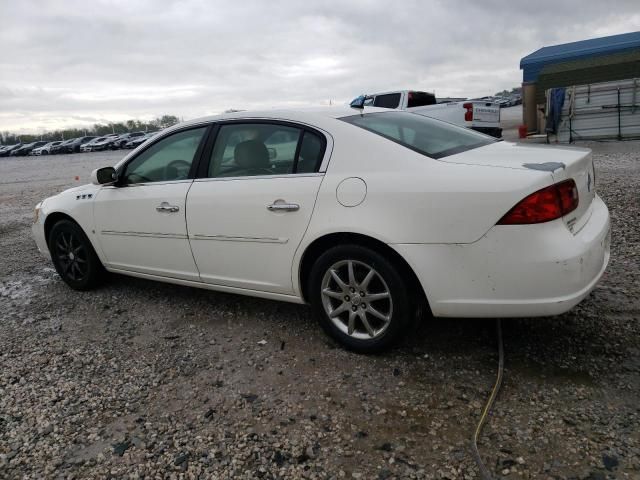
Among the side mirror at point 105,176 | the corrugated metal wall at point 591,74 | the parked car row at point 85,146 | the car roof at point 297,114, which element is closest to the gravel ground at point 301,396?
the side mirror at point 105,176

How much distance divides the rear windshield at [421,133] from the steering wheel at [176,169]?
50.2 inches

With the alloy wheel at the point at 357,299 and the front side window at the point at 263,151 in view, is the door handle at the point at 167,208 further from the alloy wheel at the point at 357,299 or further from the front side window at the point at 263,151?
the alloy wheel at the point at 357,299

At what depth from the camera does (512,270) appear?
2.54 metres

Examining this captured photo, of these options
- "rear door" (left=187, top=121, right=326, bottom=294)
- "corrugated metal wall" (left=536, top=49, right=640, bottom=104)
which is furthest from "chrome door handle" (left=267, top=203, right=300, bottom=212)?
"corrugated metal wall" (left=536, top=49, right=640, bottom=104)

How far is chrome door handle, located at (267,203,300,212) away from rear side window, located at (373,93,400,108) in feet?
38.2

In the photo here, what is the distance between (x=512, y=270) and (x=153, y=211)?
259 centimetres

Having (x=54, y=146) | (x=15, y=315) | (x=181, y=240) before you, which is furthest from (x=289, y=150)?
(x=54, y=146)

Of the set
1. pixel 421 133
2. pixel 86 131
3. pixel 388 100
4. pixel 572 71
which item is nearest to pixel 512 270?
pixel 421 133

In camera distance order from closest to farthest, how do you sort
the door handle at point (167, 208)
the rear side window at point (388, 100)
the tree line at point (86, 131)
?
the door handle at point (167, 208) → the rear side window at point (388, 100) → the tree line at point (86, 131)

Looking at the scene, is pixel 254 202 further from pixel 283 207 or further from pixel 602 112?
pixel 602 112

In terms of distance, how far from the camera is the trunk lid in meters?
2.65

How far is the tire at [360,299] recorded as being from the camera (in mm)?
2869

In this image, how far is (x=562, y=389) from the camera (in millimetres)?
2637

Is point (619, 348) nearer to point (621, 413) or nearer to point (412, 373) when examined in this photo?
point (621, 413)
